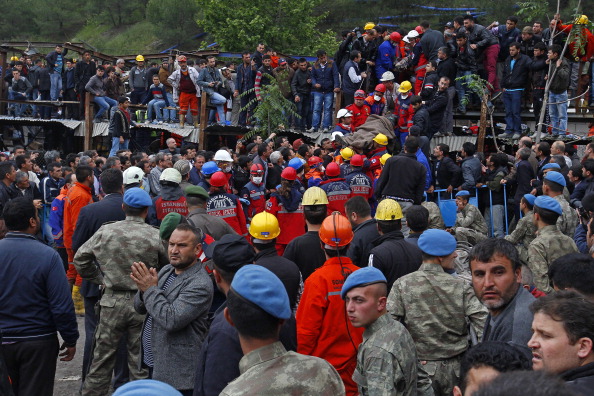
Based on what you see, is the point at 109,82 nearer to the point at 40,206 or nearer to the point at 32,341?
the point at 40,206

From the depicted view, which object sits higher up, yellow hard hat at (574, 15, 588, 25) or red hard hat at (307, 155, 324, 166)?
yellow hard hat at (574, 15, 588, 25)

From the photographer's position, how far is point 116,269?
6.01 m

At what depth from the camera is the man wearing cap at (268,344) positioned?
9.73 feet

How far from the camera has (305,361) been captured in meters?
3.05

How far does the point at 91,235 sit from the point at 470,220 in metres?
6.11

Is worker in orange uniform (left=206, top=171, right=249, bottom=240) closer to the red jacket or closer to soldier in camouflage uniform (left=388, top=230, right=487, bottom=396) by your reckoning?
the red jacket

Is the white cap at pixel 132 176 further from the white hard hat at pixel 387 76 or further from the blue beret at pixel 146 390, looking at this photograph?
the white hard hat at pixel 387 76

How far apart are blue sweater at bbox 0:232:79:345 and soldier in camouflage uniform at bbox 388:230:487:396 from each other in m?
2.55

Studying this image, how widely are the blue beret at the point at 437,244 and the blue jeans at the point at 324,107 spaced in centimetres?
1145

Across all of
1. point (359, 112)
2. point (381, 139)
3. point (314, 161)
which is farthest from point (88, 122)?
point (381, 139)

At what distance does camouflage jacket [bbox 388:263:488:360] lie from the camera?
4.78 m

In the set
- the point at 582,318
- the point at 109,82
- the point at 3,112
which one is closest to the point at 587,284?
the point at 582,318

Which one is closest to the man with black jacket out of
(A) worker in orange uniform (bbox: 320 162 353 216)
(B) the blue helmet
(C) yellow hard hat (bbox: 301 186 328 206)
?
(A) worker in orange uniform (bbox: 320 162 353 216)

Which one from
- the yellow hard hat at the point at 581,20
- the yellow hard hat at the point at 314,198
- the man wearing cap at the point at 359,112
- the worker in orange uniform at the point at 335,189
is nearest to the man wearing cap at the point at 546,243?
the yellow hard hat at the point at 314,198
